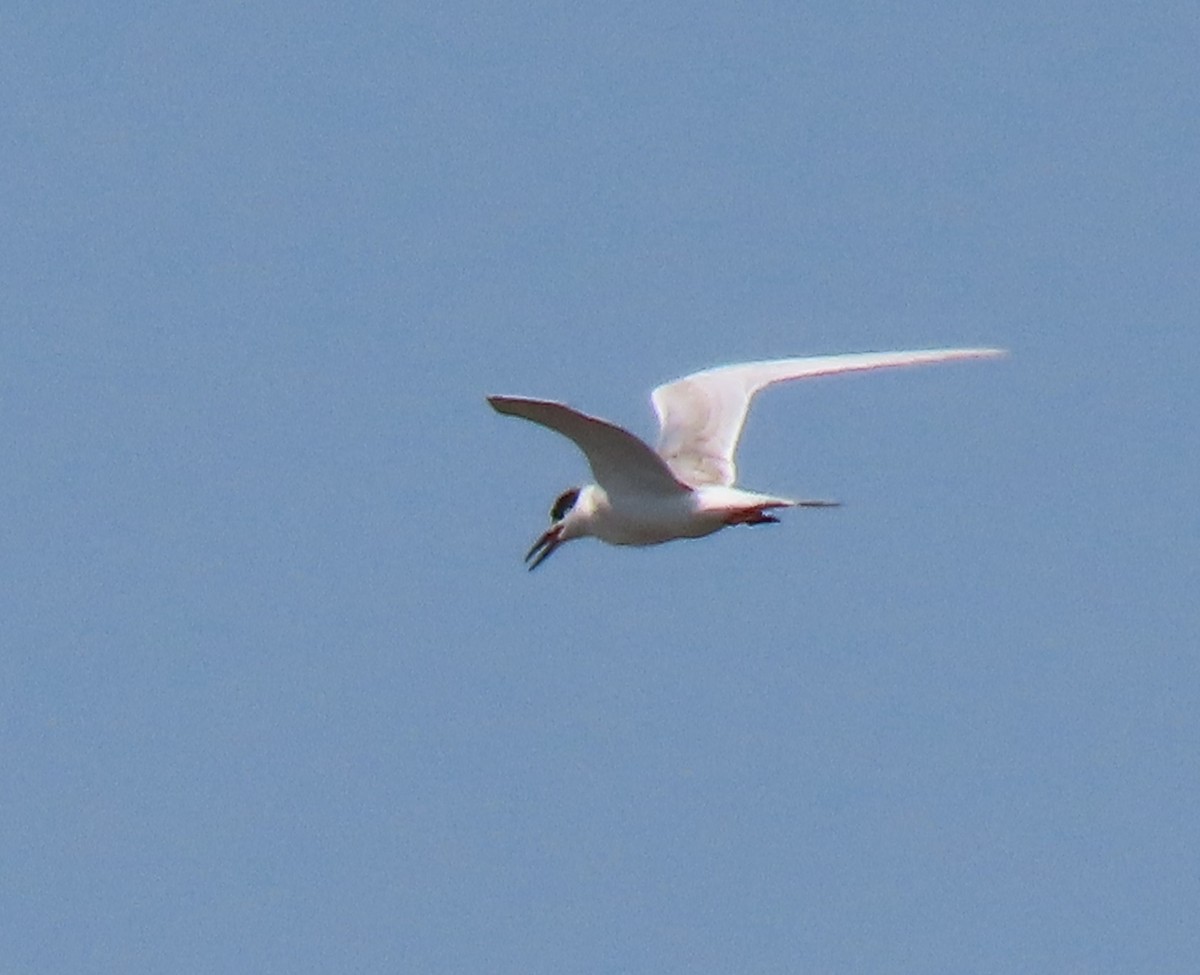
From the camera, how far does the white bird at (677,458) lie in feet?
63.5

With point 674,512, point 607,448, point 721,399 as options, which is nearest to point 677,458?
point 721,399

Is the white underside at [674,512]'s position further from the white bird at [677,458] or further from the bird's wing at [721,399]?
the bird's wing at [721,399]

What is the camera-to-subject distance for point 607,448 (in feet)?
64.6

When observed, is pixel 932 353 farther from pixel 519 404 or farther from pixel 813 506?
pixel 519 404

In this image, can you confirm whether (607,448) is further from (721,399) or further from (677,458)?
(721,399)

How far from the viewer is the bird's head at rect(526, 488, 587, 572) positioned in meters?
21.4

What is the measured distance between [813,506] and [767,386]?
4.28 m

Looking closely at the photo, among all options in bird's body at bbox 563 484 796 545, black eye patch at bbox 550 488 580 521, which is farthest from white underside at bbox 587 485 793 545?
black eye patch at bbox 550 488 580 521

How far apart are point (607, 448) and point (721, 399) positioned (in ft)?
11.2

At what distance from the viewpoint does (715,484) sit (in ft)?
70.4

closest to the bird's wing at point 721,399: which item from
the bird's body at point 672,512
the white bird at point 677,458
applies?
the white bird at point 677,458

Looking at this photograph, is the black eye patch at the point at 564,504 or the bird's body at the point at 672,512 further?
the black eye patch at the point at 564,504

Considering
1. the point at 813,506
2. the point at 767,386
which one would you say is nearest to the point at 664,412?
the point at 767,386

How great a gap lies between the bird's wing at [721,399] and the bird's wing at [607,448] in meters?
1.26
